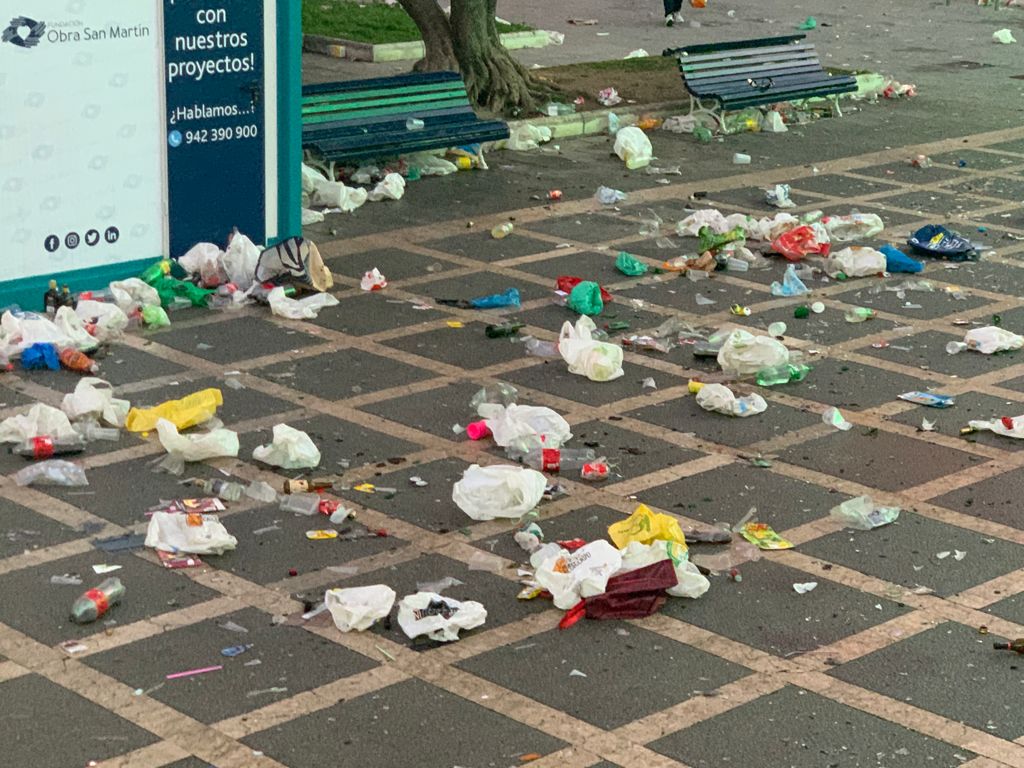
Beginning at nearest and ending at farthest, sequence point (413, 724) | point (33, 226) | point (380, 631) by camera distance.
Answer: point (413, 724), point (380, 631), point (33, 226)

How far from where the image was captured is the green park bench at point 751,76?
13.8 metres

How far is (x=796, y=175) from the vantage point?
1255 centimetres

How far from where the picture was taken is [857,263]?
32.7ft

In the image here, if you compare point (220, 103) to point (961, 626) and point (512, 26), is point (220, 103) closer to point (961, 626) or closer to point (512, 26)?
point (961, 626)

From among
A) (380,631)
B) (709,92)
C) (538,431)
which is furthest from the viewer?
(709,92)

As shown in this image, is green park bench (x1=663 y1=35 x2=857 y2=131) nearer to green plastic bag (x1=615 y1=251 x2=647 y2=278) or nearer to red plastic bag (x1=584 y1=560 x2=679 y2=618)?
green plastic bag (x1=615 y1=251 x2=647 y2=278)

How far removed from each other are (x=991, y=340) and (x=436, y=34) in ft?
22.4

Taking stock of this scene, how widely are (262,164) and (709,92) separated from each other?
200 inches

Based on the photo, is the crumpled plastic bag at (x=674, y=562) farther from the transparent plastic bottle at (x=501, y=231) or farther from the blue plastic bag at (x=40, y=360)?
the transparent plastic bottle at (x=501, y=231)

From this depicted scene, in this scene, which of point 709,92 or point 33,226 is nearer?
point 33,226

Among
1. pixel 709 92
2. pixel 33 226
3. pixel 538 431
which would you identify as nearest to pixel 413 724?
pixel 538 431

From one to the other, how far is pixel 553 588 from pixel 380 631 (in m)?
0.61

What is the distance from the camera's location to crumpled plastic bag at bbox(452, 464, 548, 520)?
6.34 meters

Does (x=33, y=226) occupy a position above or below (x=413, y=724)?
above
